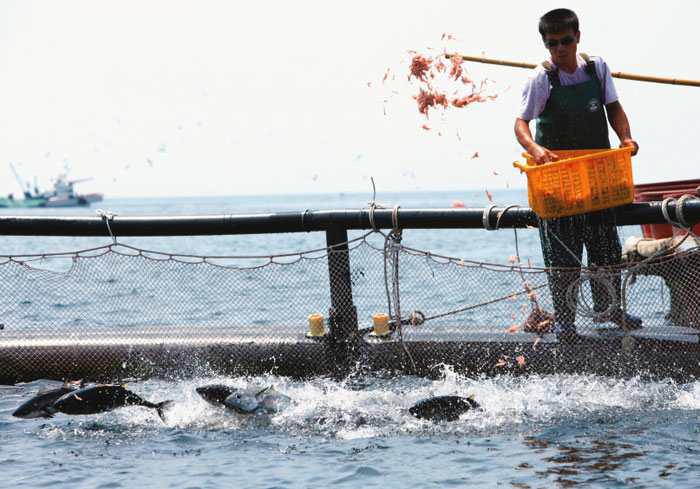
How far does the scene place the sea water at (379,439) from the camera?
6.01 m

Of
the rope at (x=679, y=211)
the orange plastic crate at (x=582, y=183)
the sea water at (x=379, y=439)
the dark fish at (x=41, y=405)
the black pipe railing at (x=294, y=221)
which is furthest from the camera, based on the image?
the dark fish at (x=41, y=405)

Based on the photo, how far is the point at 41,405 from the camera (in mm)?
7277

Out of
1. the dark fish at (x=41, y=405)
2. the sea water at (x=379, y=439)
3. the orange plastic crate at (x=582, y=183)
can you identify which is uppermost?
the orange plastic crate at (x=582, y=183)

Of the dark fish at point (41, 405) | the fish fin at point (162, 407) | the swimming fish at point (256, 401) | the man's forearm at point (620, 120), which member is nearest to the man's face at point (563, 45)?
the man's forearm at point (620, 120)

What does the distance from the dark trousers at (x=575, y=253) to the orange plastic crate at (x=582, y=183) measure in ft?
1.24

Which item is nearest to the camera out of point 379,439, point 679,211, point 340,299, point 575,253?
point 379,439

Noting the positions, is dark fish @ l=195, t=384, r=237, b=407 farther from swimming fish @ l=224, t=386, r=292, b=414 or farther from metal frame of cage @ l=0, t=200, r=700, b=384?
metal frame of cage @ l=0, t=200, r=700, b=384

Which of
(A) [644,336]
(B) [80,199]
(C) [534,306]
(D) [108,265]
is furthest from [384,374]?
(B) [80,199]

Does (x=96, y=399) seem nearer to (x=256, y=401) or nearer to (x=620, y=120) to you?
(x=256, y=401)

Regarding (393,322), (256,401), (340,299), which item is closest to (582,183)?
(393,322)

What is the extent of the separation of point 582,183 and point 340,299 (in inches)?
82.8

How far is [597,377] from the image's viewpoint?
23.4 ft

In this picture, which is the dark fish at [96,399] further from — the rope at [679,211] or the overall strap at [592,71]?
the overall strap at [592,71]

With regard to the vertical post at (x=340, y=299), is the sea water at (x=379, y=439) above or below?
below
